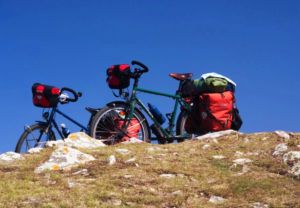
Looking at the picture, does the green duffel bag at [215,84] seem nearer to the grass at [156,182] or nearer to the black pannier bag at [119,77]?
the black pannier bag at [119,77]

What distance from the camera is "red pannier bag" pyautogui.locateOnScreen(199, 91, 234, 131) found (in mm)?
14738

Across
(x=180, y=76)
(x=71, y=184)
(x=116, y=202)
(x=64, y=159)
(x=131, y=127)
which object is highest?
(x=180, y=76)

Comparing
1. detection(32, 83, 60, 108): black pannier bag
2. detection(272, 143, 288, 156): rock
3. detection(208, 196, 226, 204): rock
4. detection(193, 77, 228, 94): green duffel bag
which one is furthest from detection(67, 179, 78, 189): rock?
detection(193, 77, 228, 94): green duffel bag

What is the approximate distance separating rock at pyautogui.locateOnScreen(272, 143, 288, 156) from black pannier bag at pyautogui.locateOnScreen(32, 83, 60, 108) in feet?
18.2

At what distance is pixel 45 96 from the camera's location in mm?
14266

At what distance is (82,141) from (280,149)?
4366 millimetres

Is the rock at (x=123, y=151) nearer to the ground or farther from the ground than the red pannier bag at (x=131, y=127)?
nearer to the ground

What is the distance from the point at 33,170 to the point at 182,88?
5683 millimetres

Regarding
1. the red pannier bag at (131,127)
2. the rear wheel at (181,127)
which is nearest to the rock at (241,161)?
the red pannier bag at (131,127)

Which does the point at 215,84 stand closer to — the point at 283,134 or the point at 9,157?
the point at 283,134

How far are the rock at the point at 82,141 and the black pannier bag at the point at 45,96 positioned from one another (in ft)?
4.01

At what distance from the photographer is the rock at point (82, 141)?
42.0 feet

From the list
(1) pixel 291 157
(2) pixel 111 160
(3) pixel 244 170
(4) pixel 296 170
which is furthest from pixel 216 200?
(2) pixel 111 160

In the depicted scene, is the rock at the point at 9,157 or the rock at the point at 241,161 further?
the rock at the point at 9,157
